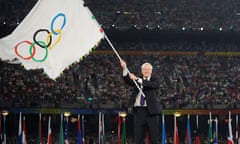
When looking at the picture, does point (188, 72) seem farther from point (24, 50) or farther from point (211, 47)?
point (24, 50)

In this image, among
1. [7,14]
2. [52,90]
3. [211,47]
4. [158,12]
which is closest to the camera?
[52,90]

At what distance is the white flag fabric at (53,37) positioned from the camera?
5891mm

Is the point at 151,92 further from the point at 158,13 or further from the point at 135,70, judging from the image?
the point at 158,13

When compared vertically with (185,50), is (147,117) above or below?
below

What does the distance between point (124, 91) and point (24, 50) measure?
13105 millimetres

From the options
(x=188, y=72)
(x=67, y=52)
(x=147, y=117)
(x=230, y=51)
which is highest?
(x=230, y=51)

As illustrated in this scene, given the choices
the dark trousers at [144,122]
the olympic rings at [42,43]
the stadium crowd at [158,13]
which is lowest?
the dark trousers at [144,122]

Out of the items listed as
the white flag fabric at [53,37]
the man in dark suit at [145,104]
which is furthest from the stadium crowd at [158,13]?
the man in dark suit at [145,104]

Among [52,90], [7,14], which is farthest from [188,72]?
[7,14]

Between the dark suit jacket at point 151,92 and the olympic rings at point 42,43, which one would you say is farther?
the olympic rings at point 42,43

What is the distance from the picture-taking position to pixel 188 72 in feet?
70.4

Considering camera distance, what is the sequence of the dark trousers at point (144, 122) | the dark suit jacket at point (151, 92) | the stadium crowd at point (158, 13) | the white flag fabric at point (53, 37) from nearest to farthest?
the dark suit jacket at point (151, 92)
the dark trousers at point (144, 122)
the white flag fabric at point (53, 37)
the stadium crowd at point (158, 13)

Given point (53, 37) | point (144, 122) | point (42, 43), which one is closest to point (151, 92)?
point (144, 122)

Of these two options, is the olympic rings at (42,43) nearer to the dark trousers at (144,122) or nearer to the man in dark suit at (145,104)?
the man in dark suit at (145,104)
